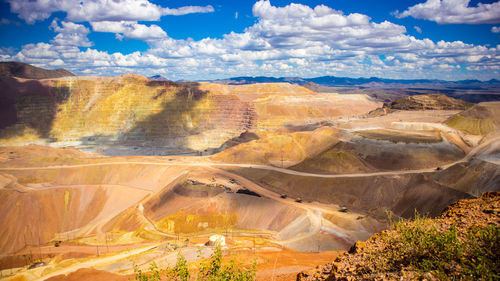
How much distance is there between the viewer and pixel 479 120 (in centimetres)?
7744

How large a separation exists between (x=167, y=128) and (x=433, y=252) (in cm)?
12408

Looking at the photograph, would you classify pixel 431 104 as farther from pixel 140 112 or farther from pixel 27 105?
pixel 27 105

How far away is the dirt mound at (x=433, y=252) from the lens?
10320 millimetres

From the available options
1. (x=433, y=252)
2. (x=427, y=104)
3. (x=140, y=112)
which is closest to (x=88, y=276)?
(x=433, y=252)

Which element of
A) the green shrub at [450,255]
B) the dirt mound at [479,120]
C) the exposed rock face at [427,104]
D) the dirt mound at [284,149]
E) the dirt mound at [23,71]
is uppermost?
the dirt mound at [23,71]

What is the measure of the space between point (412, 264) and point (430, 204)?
142ft

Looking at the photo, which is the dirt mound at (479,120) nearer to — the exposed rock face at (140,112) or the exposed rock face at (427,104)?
the exposed rock face at (427,104)

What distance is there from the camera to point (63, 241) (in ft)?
174

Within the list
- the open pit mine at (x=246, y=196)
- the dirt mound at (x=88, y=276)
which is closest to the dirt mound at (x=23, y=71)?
the open pit mine at (x=246, y=196)

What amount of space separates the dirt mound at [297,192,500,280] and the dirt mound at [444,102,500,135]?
71650 mm

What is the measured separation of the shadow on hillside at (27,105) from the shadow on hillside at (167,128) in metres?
35.1

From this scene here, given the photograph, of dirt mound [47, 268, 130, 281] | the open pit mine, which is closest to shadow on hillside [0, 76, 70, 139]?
the open pit mine

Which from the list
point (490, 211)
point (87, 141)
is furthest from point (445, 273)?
point (87, 141)

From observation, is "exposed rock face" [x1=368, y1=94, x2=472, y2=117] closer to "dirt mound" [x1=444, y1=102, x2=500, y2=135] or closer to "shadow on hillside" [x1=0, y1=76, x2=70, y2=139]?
"dirt mound" [x1=444, y1=102, x2=500, y2=135]
